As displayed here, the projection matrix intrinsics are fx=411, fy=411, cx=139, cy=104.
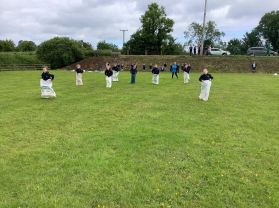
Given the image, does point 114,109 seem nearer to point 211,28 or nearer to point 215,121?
point 215,121

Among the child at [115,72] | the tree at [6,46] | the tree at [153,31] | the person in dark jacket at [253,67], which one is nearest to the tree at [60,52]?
the tree at [153,31]

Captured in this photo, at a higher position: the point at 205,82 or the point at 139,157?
the point at 205,82

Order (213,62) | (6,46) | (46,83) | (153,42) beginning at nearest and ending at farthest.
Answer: (46,83)
(213,62)
(153,42)
(6,46)

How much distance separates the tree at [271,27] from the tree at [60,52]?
55526 mm

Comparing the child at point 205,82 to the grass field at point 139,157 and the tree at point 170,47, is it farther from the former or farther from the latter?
the tree at point 170,47

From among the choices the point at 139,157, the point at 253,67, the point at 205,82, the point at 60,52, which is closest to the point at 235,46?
the point at 60,52

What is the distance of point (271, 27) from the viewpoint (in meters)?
110

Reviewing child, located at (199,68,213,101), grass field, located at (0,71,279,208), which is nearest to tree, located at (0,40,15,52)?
child, located at (199,68,213,101)

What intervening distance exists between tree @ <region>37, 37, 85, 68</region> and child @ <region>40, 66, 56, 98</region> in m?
50.3

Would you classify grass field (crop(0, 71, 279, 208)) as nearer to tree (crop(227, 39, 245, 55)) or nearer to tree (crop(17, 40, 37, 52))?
tree (crop(227, 39, 245, 55))

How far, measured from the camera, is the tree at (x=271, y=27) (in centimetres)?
10800

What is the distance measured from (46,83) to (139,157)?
1311 cm

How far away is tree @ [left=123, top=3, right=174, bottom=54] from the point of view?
88.7m

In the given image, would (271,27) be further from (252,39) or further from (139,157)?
(139,157)
